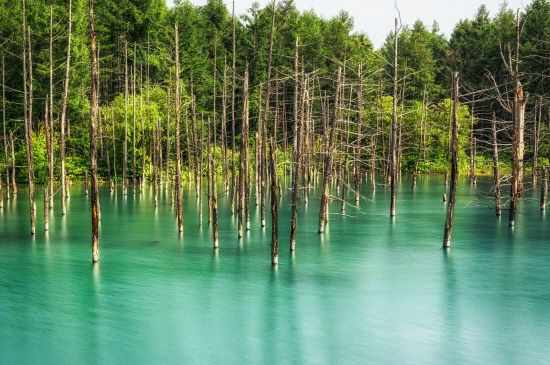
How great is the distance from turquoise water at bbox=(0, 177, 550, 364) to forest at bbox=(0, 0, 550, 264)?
5.75 feet

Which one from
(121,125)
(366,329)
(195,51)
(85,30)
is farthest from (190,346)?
(195,51)

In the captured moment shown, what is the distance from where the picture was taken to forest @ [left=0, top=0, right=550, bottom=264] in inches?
1623

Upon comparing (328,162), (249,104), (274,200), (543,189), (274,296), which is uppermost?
(249,104)

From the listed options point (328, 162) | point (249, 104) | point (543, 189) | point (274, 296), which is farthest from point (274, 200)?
point (249, 104)

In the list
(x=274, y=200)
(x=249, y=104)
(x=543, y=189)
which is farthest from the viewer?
(x=249, y=104)

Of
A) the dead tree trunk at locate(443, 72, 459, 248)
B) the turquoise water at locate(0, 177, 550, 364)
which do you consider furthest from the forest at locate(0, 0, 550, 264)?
the turquoise water at locate(0, 177, 550, 364)

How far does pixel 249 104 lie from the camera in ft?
260

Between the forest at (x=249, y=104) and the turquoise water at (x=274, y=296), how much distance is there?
1754 mm

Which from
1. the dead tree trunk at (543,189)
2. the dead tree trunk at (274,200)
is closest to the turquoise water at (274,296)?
the dead tree trunk at (274,200)

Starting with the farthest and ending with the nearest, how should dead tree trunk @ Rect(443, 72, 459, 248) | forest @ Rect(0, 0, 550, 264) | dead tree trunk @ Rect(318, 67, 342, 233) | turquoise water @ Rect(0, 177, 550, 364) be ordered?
forest @ Rect(0, 0, 550, 264) < dead tree trunk @ Rect(318, 67, 342, 233) < dead tree trunk @ Rect(443, 72, 459, 248) < turquoise water @ Rect(0, 177, 550, 364)

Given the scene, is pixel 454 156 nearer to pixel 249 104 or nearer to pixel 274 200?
pixel 274 200

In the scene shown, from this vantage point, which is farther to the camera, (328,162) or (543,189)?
(543,189)

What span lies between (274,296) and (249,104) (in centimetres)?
5845

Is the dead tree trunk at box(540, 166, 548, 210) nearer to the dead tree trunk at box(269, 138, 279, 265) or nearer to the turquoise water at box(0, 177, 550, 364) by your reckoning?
the turquoise water at box(0, 177, 550, 364)
